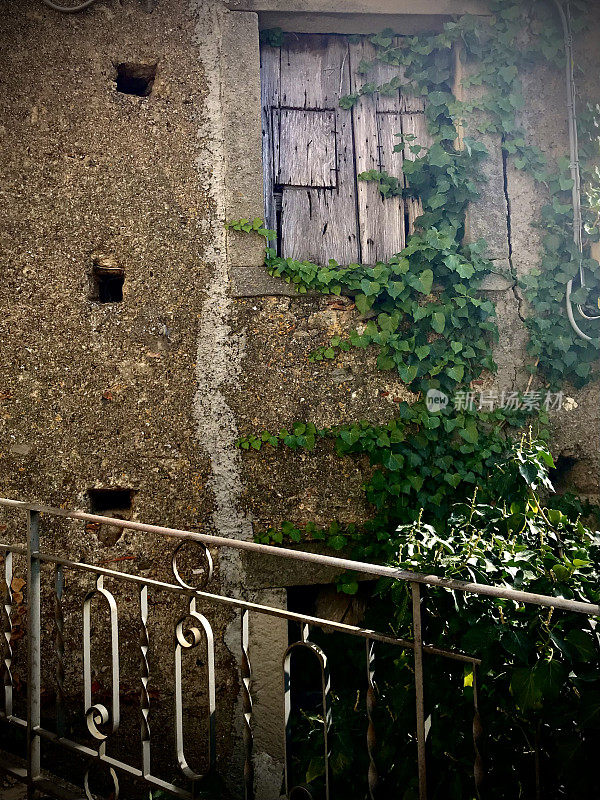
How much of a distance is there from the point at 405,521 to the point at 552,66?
317 centimetres

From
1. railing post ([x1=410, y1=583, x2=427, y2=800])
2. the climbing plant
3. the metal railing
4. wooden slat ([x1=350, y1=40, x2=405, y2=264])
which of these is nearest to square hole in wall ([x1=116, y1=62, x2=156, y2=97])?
the climbing plant

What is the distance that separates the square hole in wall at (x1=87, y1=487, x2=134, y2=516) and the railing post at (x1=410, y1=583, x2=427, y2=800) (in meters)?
2.43

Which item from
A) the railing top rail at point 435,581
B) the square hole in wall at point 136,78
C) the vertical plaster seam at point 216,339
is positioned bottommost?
the railing top rail at point 435,581

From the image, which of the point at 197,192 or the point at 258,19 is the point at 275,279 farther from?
the point at 258,19

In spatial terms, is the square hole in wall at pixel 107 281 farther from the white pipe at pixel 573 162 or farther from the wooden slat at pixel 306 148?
the white pipe at pixel 573 162

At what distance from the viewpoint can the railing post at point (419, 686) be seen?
5.90 ft

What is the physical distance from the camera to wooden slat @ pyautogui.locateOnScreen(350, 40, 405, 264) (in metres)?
4.20

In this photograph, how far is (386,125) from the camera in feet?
13.9

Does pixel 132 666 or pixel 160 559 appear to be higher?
pixel 160 559

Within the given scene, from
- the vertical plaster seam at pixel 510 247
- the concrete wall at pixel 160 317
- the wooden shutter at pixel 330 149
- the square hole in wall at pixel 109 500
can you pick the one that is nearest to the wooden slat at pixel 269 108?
the wooden shutter at pixel 330 149

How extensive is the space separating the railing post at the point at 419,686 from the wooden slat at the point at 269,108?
2.96 meters

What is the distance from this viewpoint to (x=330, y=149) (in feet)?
13.8

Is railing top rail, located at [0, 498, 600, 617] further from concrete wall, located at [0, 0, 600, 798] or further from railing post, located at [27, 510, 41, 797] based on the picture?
concrete wall, located at [0, 0, 600, 798]

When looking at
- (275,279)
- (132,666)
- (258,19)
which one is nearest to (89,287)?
(275,279)
